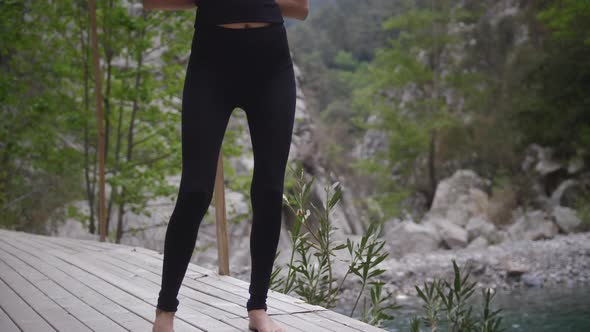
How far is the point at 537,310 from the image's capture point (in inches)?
222

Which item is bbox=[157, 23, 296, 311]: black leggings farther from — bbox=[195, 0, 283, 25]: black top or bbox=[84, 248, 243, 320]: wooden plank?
bbox=[84, 248, 243, 320]: wooden plank

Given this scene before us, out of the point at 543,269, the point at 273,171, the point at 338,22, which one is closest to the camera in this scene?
the point at 273,171

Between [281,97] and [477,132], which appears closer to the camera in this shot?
[281,97]

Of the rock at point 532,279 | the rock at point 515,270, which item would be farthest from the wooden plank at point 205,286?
the rock at point 515,270

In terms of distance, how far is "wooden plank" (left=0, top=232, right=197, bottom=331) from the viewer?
1.66 m

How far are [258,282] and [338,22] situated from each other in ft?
125

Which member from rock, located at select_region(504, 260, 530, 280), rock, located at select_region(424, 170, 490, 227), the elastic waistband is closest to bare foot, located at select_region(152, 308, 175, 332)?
the elastic waistband

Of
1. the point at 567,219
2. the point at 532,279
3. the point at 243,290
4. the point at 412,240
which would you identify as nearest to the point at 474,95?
the point at 567,219

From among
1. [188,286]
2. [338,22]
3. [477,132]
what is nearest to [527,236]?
[477,132]

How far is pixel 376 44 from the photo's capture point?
1409 inches

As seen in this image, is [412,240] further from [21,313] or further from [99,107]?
[21,313]

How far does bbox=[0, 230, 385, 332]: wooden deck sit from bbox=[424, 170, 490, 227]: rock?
9.94 meters

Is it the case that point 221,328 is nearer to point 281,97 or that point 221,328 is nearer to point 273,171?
point 273,171

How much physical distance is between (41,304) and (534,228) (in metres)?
9.54
